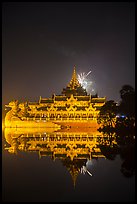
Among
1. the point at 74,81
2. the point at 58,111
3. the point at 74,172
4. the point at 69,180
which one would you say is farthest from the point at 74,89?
the point at 69,180

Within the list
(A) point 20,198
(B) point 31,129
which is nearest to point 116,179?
(A) point 20,198

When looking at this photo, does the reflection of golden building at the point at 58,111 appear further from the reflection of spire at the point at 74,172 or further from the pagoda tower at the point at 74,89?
the reflection of spire at the point at 74,172

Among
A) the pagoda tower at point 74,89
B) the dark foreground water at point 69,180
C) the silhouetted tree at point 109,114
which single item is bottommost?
the dark foreground water at point 69,180

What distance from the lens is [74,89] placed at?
221 feet

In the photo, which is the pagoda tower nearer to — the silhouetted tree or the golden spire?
the golden spire

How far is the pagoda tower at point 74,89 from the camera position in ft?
218

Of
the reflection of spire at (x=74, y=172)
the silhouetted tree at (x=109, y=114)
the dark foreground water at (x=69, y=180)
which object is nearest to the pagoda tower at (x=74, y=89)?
the silhouetted tree at (x=109, y=114)

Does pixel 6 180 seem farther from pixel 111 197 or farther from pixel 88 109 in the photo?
→ pixel 88 109

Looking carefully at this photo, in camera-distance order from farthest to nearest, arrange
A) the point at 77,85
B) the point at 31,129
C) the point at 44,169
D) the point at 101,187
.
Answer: the point at 77,85
the point at 31,129
the point at 44,169
the point at 101,187

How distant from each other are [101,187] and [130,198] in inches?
49.4

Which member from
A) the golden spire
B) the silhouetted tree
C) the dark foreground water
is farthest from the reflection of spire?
the golden spire

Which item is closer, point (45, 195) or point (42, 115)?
point (45, 195)

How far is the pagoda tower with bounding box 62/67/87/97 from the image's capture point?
66.5m

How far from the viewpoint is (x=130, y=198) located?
820cm
